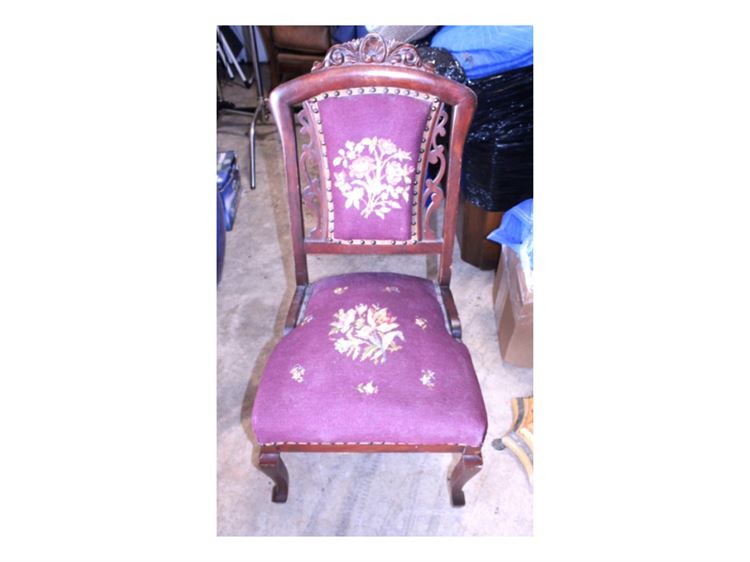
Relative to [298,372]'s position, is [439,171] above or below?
above

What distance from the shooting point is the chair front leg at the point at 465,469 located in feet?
3.95

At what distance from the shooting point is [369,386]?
117 cm

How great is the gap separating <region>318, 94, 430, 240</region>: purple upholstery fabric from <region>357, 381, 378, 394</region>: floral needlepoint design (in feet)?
1.23

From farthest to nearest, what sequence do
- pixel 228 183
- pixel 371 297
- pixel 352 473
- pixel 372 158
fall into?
pixel 228 183 → pixel 352 473 → pixel 371 297 → pixel 372 158

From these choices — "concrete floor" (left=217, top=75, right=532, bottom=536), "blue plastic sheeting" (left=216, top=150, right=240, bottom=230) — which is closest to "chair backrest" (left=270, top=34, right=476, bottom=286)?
"concrete floor" (left=217, top=75, right=532, bottom=536)

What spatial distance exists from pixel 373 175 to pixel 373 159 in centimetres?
4

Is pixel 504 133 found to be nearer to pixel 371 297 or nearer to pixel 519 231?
pixel 519 231

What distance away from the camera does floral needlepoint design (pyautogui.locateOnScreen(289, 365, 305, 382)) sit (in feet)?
3.89

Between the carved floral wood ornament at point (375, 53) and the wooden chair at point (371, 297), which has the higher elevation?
the carved floral wood ornament at point (375, 53)

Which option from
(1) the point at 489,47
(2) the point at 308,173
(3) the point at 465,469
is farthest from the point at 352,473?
(1) the point at 489,47

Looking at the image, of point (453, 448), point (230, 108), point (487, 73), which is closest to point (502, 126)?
point (487, 73)

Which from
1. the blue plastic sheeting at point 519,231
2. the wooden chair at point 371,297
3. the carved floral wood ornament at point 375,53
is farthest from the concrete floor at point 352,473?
the carved floral wood ornament at point 375,53

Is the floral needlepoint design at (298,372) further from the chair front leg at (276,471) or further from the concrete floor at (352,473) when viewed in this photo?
the concrete floor at (352,473)

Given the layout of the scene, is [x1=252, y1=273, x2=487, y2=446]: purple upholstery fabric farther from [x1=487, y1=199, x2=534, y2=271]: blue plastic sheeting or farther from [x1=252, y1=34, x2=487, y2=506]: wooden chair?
[x1=487, y1=199, x2=534, y2=271]: blue plastic sheeting
